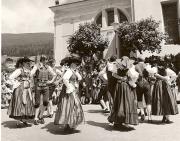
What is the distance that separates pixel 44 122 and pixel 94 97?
5.87m

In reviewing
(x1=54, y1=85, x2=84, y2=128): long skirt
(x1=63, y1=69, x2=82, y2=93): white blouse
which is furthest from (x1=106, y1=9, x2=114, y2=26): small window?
(x1=54, y1=85, x2=84, y2=128): long skirt

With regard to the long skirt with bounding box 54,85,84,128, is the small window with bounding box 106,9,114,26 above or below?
above

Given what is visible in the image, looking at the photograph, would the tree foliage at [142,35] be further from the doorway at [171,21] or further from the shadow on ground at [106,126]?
the shadow on ground at [106,126]

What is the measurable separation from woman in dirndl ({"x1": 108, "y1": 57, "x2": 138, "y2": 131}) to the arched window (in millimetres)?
22167

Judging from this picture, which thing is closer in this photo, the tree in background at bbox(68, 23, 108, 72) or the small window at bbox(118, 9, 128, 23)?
the tree in background at bbox(68, 23, 108, 72)

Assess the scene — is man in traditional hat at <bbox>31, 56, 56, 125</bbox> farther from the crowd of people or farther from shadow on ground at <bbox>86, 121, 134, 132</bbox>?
shadow on ground at <bbox>86, 121, 134, 132</bbox>

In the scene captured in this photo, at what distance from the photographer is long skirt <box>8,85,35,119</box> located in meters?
7.66

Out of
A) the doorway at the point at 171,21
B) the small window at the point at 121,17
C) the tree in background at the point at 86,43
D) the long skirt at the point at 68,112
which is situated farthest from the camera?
the small window at the point at 121,17

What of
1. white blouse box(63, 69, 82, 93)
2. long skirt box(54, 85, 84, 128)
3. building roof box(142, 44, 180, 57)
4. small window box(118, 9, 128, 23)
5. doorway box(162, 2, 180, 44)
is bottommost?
long skirt box(54, 85, 84, 128)

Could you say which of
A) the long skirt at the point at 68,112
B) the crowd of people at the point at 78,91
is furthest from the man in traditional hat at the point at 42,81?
the long skirt at the point at 68,112

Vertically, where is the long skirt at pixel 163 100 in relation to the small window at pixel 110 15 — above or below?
below

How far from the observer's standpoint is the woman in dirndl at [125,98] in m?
6.86

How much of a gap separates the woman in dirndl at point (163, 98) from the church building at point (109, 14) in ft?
56.7

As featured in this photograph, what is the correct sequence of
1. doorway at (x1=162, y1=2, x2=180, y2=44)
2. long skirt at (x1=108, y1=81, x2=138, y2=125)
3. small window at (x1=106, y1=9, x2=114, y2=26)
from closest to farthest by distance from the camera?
long skirt at (x1=108, y1=81, x2=138, y2=125)
doorway at (x1=162, y1=2, x2=180, y2=44)
small window at (x1=106, y1=9, x2=114, y2=26)
